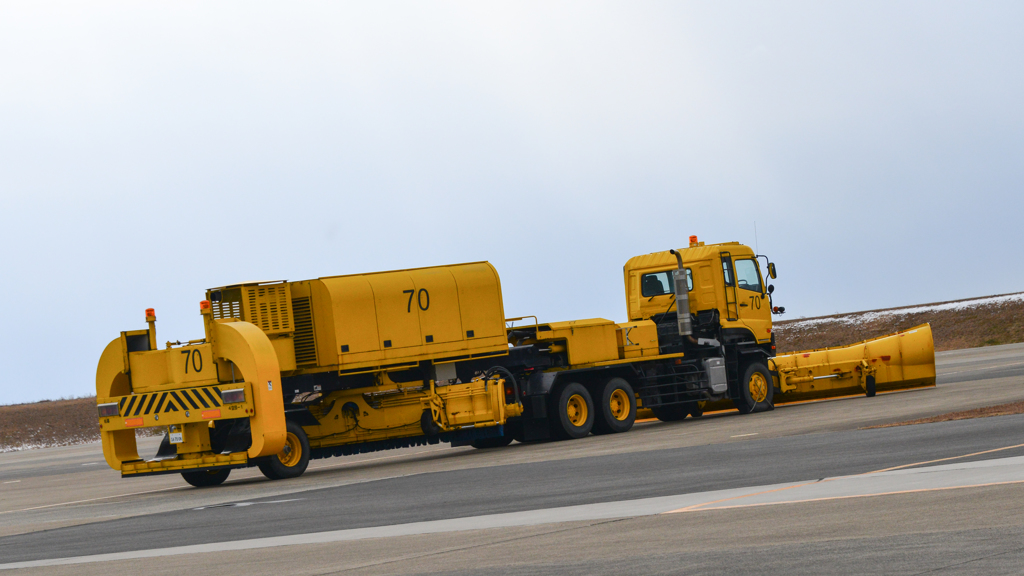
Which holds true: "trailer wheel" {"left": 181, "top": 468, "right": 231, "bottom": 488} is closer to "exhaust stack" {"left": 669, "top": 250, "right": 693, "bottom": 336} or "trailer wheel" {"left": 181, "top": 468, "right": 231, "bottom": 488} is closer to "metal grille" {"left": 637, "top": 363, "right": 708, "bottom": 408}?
"metal grille" {"left": 637, "top": 363, "right": 708, "bottom": 408}

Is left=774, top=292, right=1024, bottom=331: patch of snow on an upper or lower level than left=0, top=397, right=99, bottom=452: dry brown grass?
upper

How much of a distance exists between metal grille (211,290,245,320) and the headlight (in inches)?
73.5

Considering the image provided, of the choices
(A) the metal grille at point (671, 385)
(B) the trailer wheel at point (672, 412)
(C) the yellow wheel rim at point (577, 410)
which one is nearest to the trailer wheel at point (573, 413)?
(C) the yellow wheel rim at point (577, 410)

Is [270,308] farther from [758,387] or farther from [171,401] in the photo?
[758,387]

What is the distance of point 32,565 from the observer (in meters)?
11.2

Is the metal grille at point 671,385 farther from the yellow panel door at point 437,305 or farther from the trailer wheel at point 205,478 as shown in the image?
the trailer wheel at point 205,478

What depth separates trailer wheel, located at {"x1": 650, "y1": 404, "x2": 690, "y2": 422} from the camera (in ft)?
88.7

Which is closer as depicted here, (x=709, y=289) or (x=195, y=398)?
(x=195, y=398)

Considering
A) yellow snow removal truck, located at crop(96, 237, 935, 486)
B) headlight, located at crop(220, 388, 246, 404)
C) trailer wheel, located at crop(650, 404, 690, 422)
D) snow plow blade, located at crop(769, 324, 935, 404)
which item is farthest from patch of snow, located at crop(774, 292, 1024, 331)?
headlight, located at crop(220, 388, 246, 404)

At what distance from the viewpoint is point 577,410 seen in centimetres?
2402

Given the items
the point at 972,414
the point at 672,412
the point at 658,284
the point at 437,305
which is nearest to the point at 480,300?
the point at 437,305

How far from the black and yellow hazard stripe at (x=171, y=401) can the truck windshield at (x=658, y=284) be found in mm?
10713

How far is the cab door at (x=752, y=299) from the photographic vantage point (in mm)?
26812

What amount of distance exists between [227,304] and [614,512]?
11515mm
